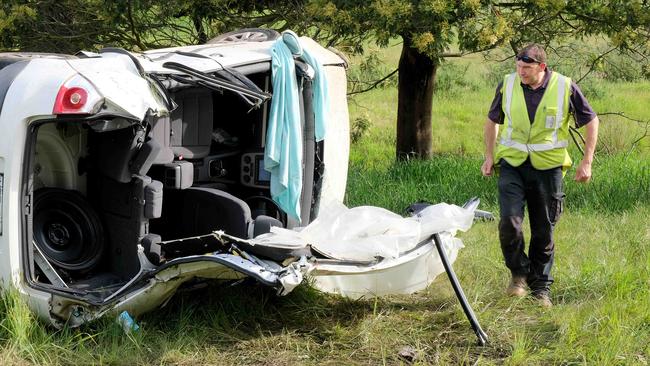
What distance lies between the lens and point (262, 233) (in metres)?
5.14

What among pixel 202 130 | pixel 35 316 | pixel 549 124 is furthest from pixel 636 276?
pixel 35 316

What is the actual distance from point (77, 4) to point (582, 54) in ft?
20.2

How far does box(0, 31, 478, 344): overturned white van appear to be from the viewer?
4574mm

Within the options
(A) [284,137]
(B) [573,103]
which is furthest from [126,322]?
(B) [573,103]

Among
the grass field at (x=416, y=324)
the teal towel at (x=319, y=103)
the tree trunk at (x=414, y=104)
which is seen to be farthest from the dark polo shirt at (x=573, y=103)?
the tree trunk at (x=414, y=104)

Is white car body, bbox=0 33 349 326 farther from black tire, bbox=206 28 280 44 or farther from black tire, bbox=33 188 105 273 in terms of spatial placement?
black tire, bbox=206 28 280 44

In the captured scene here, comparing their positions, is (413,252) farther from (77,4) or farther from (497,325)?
(77,4)

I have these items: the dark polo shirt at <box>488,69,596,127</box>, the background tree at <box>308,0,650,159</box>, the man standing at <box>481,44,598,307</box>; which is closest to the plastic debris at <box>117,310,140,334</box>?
the man standing at <box>481,44,598,307</box>

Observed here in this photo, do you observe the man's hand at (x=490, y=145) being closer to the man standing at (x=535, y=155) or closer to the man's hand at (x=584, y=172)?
the man standing at (x=535, y=155)

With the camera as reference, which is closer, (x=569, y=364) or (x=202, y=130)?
(x=569, y=364)

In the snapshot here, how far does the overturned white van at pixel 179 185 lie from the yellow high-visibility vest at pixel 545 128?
61 cm

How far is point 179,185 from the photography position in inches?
200

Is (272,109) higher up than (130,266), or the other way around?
(272,109)

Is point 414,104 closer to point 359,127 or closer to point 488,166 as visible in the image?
point 359,127
